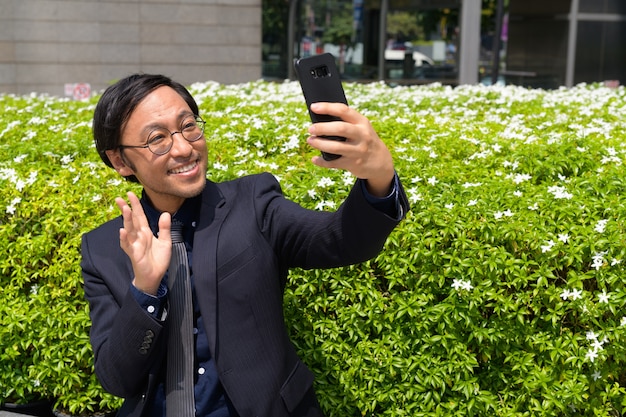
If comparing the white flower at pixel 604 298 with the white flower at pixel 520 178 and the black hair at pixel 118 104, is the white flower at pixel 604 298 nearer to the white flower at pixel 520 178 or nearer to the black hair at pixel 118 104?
the white flower at pixel 520 178

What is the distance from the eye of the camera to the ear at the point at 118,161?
266cm

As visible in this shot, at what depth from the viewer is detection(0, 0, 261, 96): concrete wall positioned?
1769cm

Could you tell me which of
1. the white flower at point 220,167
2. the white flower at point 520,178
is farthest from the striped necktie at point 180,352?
the white flower at point 520,178

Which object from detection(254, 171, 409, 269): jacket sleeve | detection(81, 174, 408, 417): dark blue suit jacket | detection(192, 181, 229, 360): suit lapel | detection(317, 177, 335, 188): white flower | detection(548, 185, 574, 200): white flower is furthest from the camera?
detection(317, 177, 335, 188): white flower

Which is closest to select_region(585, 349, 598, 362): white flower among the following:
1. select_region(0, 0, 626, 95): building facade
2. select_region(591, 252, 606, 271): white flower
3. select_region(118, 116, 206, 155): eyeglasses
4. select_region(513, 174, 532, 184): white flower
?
select_region(591, 252, 606, 271): white flower

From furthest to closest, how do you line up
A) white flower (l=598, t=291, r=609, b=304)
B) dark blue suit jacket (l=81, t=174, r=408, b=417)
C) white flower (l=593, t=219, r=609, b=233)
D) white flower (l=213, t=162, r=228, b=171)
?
white flower (l=213, t=162, r=228, b=171)
white flower (l=593, t=219, r=609, b=233)
white flower (l=598, t=291, r=609, b=304)
dark blue suit jacket (l=81, t=174, r=408, b=417)

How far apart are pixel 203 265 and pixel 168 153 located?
15.0 inches

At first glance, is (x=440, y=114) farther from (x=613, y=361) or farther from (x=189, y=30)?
(x=189, y=30)

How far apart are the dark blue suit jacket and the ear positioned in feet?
0.79

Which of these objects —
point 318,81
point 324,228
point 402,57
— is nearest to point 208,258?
point 324,228

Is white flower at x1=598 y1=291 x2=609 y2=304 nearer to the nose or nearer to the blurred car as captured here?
the nose

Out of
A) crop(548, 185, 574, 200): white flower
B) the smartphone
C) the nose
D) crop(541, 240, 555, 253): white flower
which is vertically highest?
the smartphone

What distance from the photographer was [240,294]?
8.34 ft

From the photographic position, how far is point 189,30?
61.8ft
